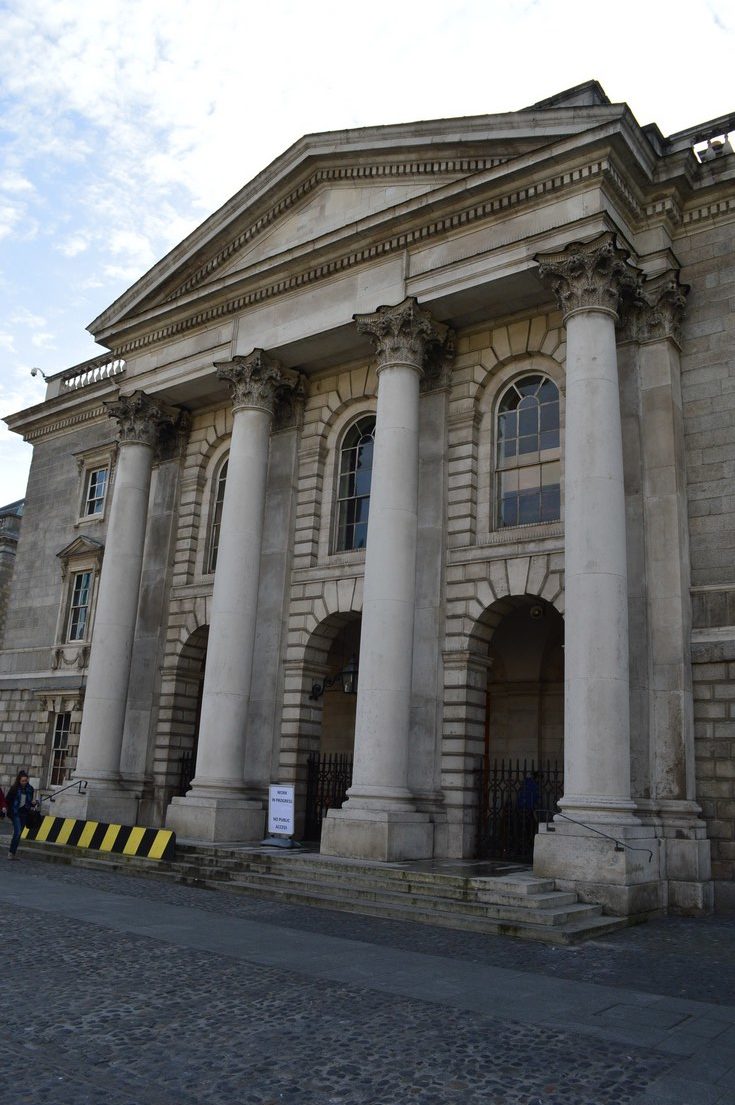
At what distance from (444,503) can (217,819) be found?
26.4 ft

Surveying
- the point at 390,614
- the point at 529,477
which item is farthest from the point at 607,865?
the point at 529,477

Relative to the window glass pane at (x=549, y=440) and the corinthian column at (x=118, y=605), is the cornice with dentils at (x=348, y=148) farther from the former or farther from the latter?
the window glass pane at (x=549, y=440)

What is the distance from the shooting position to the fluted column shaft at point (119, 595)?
23.1m

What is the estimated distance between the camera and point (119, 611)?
23.8 metres

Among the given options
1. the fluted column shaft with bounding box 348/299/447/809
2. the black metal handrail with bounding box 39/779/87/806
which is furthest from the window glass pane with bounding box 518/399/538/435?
the black metal handrail with bounding box 39/779/87/806

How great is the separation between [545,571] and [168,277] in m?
13.6

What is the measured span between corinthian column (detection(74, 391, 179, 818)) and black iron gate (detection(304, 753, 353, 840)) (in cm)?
491

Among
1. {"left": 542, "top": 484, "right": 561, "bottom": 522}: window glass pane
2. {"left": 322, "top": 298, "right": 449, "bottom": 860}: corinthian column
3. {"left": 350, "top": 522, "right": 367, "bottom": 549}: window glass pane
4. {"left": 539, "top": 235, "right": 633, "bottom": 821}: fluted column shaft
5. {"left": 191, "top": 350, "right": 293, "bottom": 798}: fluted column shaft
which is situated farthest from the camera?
{"left": 350, "top": 522, "right": 367, "bottom": 549}: window glass pane

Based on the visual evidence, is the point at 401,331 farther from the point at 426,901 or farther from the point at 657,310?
the point at 426,901

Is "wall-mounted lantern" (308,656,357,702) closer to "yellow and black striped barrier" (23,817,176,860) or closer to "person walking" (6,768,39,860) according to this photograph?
"yellow and black striped barrier" (23,817,176,860)

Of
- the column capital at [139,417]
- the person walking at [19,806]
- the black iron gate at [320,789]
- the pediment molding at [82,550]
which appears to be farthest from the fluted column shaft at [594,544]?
the pediment molding at [82,550]

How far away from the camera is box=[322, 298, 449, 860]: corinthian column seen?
16828 mm

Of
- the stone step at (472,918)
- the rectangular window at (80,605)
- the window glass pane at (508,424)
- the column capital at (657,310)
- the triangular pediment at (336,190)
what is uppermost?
the triangular pediment at (336,190)

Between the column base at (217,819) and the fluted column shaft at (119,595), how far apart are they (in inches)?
147
